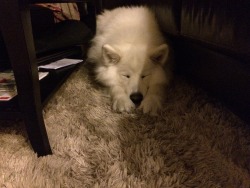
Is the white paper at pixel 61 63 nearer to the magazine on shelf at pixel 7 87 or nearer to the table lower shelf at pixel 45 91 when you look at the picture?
the table lower shelf at pixel 45 91

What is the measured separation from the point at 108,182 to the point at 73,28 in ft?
4.08

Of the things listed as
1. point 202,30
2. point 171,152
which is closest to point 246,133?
point 171,152

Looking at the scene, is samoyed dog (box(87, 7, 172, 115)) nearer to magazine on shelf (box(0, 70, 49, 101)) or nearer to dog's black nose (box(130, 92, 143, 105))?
dog's black nose (box(130, 92, 143, 105))

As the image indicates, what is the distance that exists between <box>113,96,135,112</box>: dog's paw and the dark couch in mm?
401

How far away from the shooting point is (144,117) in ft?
3.70

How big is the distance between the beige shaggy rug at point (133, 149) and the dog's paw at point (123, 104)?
0.04m

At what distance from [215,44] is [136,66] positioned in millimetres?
617

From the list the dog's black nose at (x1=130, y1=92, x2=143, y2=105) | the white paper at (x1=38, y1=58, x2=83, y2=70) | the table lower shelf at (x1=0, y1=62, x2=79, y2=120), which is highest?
the table lower shelf at (x1=0, y1=62, x2=79, y2=120)

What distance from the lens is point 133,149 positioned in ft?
2.96

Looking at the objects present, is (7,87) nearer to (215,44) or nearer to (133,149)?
(133,149)

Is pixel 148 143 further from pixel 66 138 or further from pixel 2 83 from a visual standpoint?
pixel 2 83

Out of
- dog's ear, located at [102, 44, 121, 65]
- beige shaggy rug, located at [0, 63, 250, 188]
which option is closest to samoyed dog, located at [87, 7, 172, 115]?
dog's ear, located at [102, 44, 121, 65]

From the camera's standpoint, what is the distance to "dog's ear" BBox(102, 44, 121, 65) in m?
1.37

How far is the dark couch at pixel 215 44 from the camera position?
663 mm
